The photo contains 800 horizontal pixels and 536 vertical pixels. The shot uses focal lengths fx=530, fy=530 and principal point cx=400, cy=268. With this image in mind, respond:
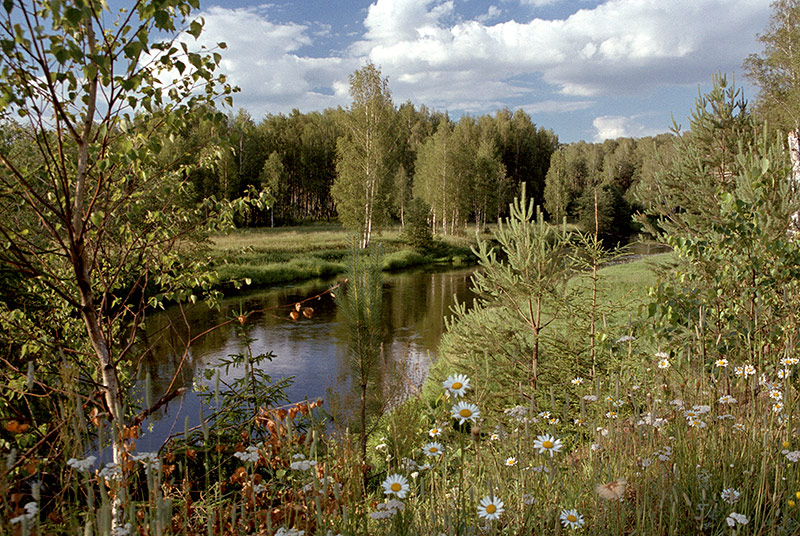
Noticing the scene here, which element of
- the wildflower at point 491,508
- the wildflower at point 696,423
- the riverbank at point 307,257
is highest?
the wildflower at point 491,508

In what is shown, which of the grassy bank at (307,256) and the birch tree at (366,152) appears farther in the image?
the birch tree at (366,152)

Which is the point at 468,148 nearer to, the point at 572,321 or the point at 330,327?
the point at 330,327

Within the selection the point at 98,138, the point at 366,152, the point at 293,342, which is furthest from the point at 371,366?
the point at 366,152

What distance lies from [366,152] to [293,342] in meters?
21.2

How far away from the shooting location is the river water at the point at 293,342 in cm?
970

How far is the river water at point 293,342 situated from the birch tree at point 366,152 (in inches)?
471

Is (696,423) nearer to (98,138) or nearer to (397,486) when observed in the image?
(397,486)

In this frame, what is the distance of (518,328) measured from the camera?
18.6 feet

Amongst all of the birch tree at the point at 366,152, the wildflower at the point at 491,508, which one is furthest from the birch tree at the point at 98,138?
the birch tree at the point at 366,152

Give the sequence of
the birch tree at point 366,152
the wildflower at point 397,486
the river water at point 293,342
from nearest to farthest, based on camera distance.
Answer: the wildflower at point 397,486
the river water at point 293,342
the birch tree at point 366,152

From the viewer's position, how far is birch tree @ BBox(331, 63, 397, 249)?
32.5 metres

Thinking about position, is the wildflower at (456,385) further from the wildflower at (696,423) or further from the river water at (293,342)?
the river water at (293,342)

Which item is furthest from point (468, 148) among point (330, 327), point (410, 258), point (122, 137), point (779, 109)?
point (122, 137)

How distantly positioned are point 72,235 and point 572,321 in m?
4.69
